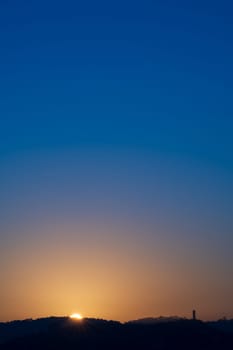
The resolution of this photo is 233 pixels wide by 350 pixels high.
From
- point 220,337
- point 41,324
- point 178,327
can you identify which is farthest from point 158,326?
point 41,324

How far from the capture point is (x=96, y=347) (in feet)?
313

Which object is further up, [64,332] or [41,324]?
[41,324]

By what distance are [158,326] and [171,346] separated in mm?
7678

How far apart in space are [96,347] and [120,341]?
384 centimetres

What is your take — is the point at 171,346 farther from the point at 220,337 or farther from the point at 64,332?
the point at 64,332

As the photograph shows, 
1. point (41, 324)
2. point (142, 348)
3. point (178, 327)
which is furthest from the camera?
point (41, 324)

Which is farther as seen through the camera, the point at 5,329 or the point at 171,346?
the point at 5,329

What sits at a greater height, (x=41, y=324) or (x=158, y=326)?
(x=41, y=324)

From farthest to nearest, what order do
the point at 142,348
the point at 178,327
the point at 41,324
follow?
the point at 41,324 < the point at 178,327 < the point at 142,348

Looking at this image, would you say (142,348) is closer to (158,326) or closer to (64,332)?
(158,326)

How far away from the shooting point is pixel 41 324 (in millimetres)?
163125

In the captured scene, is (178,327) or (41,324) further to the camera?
(41,324)

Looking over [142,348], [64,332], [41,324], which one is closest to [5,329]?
[41,324]

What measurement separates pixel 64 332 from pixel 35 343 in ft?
22.5
